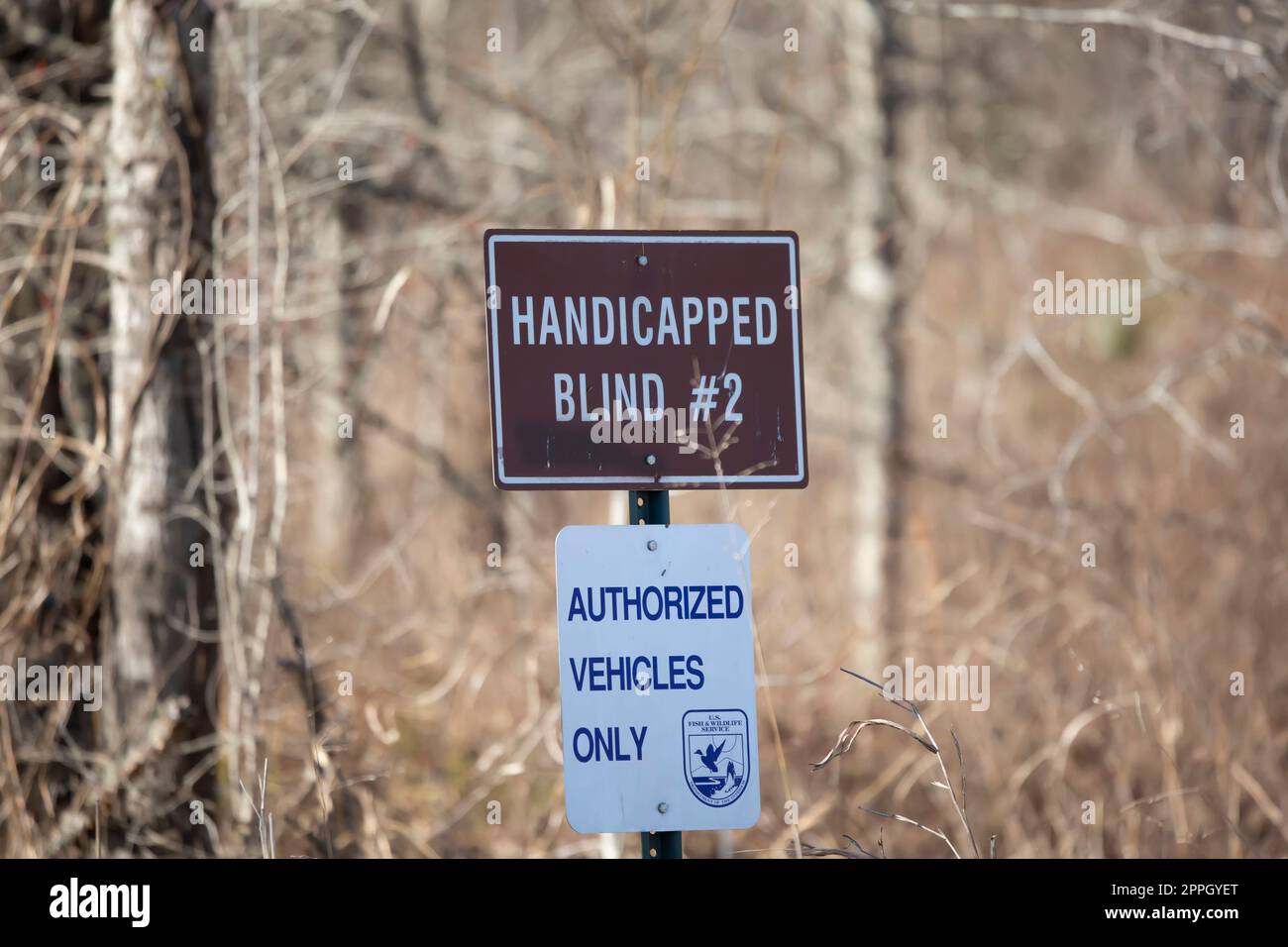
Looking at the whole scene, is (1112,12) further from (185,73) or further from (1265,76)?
(185,73)

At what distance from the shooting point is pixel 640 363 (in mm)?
2477

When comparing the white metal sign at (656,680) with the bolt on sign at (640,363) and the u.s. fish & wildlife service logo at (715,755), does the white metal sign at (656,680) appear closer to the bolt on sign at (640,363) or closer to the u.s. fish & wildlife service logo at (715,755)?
the u.s. fish & wildlife service logo at (715,755)

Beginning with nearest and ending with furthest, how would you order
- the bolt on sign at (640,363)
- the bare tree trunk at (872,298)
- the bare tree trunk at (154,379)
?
1. the bolt on sign at (640,363)
2. the bare tree trunk at (154,379)
3. the bare tree trunk at (872,298)

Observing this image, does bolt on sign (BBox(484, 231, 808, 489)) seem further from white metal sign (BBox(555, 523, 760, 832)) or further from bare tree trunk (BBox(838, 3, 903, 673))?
bare tree trunk (BBox(838, 3, 903, 673))

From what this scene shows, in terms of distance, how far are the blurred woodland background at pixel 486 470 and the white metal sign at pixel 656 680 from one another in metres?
0.18

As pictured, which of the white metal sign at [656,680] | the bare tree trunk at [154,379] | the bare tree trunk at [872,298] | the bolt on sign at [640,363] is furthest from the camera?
the bare tree trunk at [872,298]

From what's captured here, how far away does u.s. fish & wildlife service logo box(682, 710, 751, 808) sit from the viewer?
2.33 metres

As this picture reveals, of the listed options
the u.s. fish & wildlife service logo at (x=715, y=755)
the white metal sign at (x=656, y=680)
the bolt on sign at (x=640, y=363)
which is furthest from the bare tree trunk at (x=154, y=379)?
the u.s. fish & wildlife service logo at (x=715, y=755)

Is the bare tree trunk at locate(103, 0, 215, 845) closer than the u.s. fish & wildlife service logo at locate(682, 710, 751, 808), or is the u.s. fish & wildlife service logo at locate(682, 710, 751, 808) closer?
the u.s. fish & wildlife service logo at locate(682, 710, 751, 808)

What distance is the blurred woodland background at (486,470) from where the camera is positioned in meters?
4.24

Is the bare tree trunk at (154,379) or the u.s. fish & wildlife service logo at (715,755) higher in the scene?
the bare tree trunk at (154,379)

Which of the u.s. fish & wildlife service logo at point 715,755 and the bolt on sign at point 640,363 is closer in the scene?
the u.s. fish & wildlife service logo at point 715,755

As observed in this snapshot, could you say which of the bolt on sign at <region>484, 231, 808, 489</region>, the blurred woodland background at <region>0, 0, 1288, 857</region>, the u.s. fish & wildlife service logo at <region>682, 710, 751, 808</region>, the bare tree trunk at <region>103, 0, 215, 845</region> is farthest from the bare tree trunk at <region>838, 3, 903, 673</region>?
the u.s. fish & wildlife service logo at <region>682, 710, 751, 808</region>

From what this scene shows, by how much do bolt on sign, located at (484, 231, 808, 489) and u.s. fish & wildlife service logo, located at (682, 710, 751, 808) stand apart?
1.41 ft
